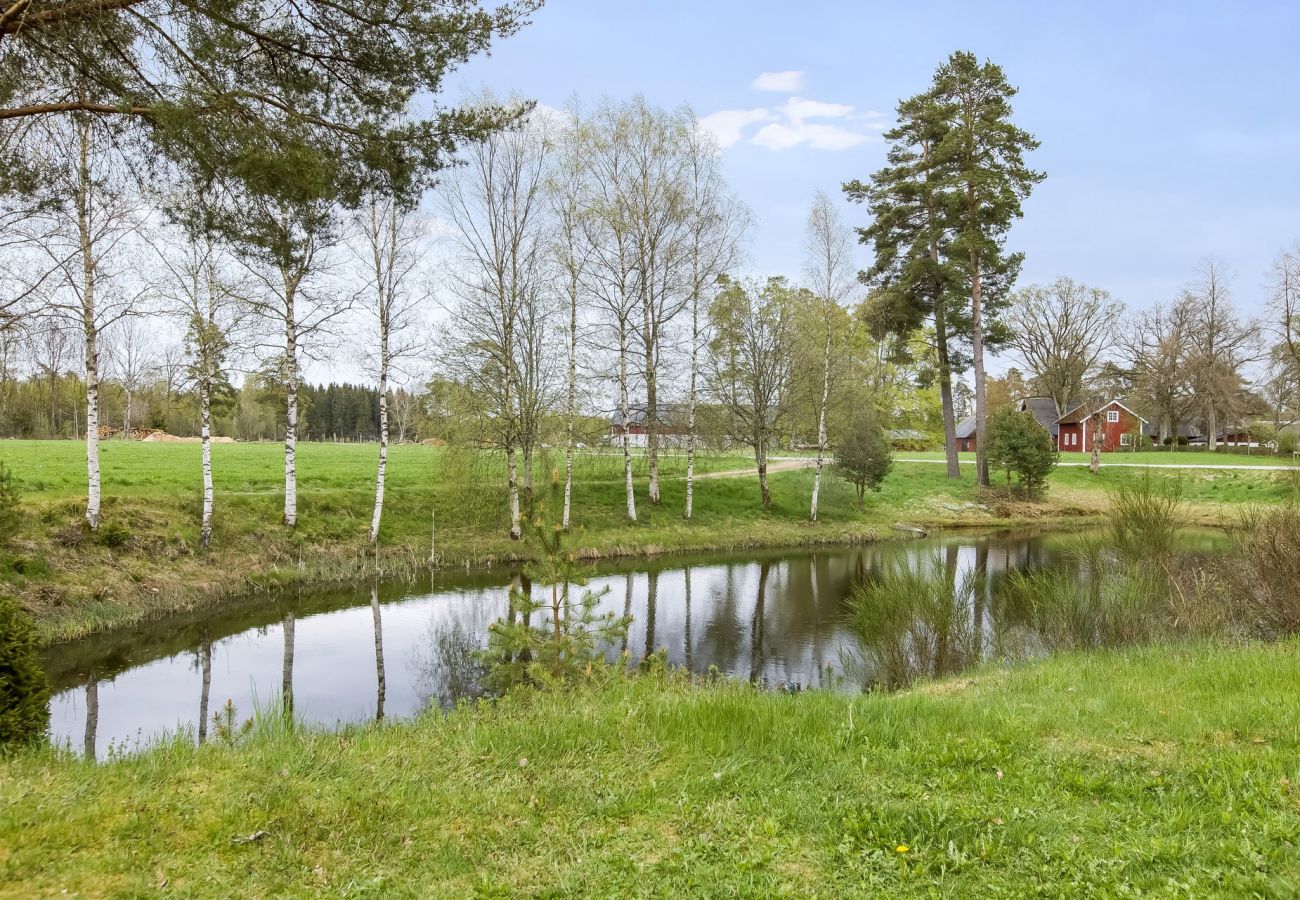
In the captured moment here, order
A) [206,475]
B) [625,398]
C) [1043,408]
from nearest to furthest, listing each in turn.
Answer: [206,475]
[625,398]
[1043,408]

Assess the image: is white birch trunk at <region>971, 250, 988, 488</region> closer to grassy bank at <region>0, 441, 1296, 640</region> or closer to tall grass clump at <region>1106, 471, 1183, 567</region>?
grassy bank at <region>0, 441, 1296, 640</region>

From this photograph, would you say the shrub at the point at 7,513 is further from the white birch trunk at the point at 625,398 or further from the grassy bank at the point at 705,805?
the white birch trunk at the point at 625,398

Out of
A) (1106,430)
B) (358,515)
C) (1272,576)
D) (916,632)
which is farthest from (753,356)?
(1106,430)

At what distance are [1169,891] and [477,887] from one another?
3.01 metres

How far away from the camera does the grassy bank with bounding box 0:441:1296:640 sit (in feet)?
42.3

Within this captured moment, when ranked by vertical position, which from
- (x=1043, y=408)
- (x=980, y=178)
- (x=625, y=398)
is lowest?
(x=625, y=398)

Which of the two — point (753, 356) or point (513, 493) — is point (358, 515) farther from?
point (753, 356)

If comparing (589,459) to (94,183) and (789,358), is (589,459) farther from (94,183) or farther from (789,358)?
(94,183)

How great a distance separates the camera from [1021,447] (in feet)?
89.5

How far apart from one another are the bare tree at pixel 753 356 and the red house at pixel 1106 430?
37.7 m

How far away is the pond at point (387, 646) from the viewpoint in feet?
28.7

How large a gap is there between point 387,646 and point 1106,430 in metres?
58.2

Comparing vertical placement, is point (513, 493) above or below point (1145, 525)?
below

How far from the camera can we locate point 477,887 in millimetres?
3125
